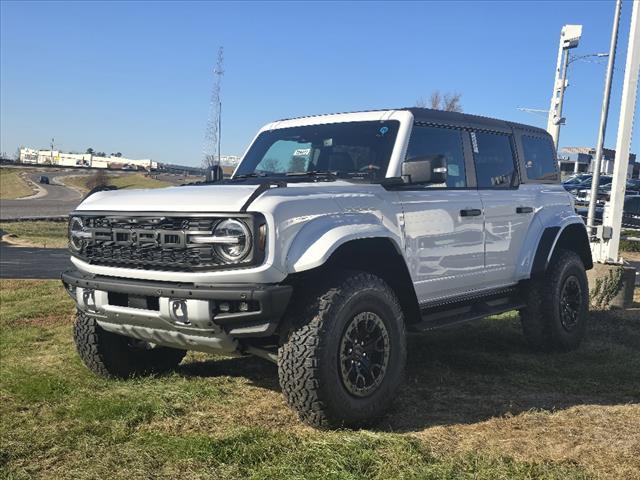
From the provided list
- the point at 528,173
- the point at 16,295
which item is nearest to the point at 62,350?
the point at 16,295

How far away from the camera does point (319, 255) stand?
11.7 feet

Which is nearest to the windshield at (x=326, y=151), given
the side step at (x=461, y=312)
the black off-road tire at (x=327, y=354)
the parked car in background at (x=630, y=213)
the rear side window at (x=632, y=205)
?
the black off-road tire at (x=327, y=354)

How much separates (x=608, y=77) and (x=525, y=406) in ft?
29.7

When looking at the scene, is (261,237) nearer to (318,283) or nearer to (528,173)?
(318,283)

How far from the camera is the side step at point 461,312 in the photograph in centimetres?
459

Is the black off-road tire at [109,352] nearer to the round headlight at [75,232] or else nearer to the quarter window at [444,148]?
the round headlight at [75,232]

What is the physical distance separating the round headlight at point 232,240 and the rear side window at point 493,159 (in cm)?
250

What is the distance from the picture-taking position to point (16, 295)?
9.33m

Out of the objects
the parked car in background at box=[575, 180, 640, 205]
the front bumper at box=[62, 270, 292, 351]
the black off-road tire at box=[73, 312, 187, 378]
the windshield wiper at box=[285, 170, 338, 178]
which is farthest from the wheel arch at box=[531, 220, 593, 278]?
the parked car in background at box=[575, 180, 640, 205]

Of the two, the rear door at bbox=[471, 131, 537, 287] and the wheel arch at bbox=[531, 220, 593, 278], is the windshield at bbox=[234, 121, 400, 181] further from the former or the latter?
the wheel arch at bbox=[531, 220, 593, 278]

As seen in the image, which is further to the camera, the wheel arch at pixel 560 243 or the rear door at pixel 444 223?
the wheel arch at pixel 560 243

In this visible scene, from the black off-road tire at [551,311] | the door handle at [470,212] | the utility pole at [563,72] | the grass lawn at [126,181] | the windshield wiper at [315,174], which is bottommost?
the grass lawn at [126,181]

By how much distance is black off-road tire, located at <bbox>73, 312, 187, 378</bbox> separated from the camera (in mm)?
4598

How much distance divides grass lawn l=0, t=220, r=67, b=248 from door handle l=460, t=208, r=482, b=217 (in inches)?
627
